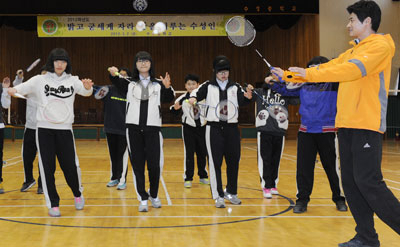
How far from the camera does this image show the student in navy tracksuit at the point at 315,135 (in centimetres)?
562

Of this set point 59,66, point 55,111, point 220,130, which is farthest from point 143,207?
point 59,66

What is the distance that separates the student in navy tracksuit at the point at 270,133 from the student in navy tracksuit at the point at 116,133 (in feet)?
7.26

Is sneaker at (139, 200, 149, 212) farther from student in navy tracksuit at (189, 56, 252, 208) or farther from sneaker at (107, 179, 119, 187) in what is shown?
sneaker at (107, 179, 119, 187)

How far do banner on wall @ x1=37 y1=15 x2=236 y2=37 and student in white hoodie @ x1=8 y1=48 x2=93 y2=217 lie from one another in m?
14.0

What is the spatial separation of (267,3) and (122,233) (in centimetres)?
1562

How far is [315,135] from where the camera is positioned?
5.68m

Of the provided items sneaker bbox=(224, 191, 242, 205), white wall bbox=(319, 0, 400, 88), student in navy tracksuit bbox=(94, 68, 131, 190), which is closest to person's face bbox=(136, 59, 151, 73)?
student in navy tracksuit bbox=(94, 68, 131, 190)

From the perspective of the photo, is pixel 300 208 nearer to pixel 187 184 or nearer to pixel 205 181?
pixel 187 184

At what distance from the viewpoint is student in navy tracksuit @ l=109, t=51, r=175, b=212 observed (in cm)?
571

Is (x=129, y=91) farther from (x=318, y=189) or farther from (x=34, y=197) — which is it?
(x=318, y=189)

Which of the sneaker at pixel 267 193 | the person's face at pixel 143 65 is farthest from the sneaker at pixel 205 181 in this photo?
the person's face at pixel 143 65

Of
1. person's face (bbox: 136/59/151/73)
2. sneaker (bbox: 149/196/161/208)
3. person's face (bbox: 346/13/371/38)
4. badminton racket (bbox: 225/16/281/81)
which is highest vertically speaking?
badminton racket (bbox: 225/16/281/81)

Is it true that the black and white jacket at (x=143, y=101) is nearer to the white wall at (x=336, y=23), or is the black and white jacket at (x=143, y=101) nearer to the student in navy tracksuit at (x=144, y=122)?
the student in navy tracksuit at (x=144, y=122)

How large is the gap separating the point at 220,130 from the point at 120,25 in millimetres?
14268
